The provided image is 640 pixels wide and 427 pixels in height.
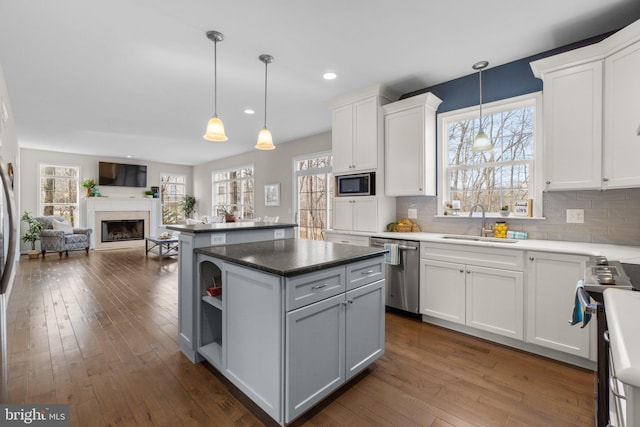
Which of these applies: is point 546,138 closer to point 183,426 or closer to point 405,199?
point 405,199

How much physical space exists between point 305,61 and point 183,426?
10.2ft

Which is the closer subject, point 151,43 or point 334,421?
point 334,421

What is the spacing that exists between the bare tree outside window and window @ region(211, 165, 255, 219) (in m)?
5.41

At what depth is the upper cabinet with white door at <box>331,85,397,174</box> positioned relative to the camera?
11.7ft

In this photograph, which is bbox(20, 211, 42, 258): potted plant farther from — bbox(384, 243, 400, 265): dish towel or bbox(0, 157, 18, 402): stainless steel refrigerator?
bbox(384, 243, 400, 265): dish towel

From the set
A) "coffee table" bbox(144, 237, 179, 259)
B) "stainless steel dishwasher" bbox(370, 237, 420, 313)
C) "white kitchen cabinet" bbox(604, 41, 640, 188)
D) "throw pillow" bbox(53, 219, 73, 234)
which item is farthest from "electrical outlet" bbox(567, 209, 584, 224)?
"throw pillow" bbox(53, 219, 73, 234)

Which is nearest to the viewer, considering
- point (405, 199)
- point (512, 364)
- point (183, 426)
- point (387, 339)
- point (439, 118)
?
point (183, 426)

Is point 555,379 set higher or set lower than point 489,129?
lower

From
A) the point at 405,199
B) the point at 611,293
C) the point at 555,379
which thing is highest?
the point at 405,199

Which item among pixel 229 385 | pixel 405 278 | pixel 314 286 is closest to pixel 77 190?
pixel 229 385

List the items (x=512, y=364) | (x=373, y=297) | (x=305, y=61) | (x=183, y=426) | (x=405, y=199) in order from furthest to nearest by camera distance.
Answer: (x=405, y=199) < (x=305, y=61) < (x=512, y=364) < (x=373, y=297) < (x=183, y=426)

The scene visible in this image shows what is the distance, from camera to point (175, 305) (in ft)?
11.7

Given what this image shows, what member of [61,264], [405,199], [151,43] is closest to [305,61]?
[151,43]

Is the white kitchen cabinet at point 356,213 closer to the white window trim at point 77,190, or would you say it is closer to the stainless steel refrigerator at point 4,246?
the stainless steel refrigerator at point 4,246
